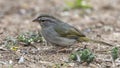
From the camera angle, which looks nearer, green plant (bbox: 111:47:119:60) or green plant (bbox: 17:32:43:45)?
green plant (bbox: 111:47:119:60)

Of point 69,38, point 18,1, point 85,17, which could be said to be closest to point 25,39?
point 69,38

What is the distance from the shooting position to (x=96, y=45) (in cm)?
1037

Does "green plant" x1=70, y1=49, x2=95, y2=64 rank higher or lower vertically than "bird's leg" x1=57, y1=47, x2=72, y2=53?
lower

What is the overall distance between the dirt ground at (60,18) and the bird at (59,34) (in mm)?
242

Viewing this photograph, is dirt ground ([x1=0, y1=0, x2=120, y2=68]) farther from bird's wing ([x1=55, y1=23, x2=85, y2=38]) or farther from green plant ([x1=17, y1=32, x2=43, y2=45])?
bird's wing ([x1=55, y1=23, x2=85, y2=38])

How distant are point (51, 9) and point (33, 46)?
234 inches

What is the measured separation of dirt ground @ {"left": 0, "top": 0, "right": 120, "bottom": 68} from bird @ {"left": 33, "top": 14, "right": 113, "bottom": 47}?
24 centimetres

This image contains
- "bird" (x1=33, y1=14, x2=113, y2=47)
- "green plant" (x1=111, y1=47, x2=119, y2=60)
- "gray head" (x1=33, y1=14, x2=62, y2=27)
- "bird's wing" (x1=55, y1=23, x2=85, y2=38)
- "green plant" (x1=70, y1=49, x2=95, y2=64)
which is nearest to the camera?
"green plant" (x1=70, y1=49, x2=95, y2=64)

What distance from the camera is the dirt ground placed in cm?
893

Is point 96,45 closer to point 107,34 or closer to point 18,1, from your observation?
point 107,34

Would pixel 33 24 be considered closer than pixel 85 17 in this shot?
Yes

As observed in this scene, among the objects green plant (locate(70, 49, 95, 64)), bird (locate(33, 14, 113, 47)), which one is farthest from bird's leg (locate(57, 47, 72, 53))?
green plant (locate(70, 49, 95, 64))

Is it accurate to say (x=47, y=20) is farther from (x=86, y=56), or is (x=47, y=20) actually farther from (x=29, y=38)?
(x=86, y=56)

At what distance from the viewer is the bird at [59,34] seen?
31.8 ft
